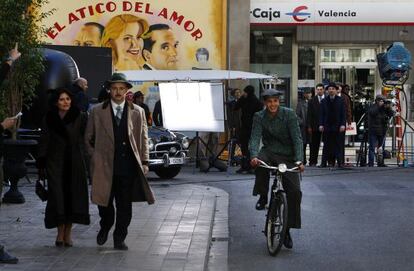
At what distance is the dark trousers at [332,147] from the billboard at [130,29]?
627 cm

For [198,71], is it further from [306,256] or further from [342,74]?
[306,256]

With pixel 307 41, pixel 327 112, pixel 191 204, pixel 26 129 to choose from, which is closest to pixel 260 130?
pixel 191 204

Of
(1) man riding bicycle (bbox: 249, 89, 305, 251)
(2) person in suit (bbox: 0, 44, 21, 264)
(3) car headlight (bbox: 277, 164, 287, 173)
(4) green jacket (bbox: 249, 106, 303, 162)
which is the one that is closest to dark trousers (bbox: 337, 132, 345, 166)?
(1) man riding bicycle (bbox: 249, 89, 305, 251)

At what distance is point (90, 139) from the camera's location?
8.67 metres

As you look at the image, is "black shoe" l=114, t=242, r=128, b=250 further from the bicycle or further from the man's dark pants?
the man's dark pants

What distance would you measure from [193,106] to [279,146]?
375 inches

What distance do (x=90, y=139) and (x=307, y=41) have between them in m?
18.7

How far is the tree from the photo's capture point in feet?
40.0

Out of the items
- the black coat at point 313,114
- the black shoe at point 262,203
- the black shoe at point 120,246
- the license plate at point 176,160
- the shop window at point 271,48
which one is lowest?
the license plate at point 176,160

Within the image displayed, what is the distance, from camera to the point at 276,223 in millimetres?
8859

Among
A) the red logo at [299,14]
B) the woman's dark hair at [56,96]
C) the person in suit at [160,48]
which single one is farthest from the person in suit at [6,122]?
the red logo at [299,14]

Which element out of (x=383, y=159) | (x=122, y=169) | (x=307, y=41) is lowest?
(x=383, y=159)

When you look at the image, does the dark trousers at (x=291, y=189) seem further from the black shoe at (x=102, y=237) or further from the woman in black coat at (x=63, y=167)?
the woman in black coat at (x=63, y=167)

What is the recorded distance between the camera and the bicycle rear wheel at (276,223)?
344 inches
